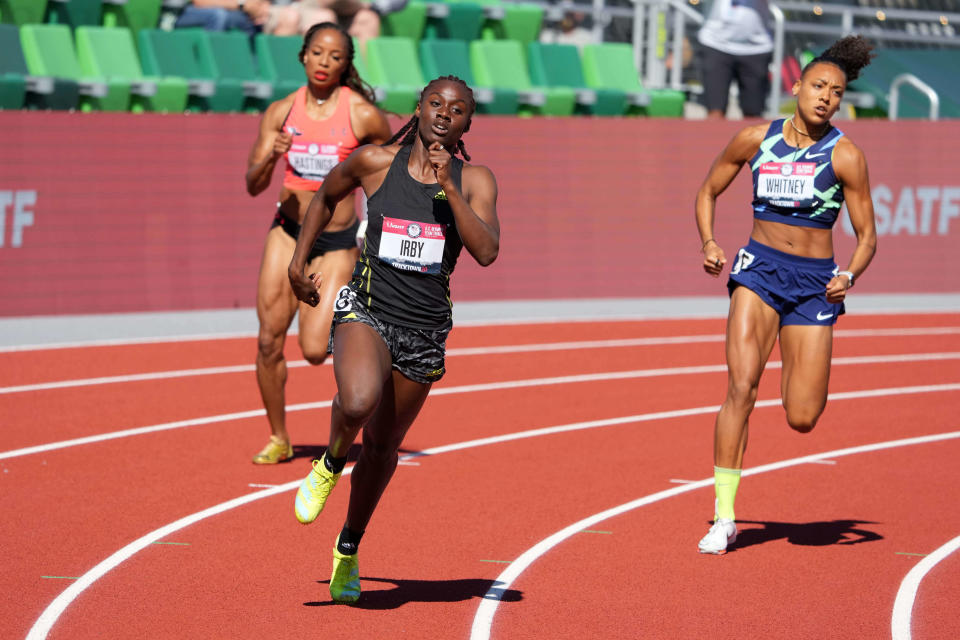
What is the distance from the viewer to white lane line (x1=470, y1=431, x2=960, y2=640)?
569cm

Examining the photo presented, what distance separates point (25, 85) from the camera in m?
14.6

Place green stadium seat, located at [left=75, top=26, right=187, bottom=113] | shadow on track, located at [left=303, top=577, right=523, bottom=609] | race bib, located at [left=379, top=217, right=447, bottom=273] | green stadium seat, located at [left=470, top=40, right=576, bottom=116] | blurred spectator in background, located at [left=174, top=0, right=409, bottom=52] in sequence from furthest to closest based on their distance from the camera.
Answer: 1. green stadium seat, located at [left=470, top=40, right=576, bottom=116]
2. blurred spectator in background, located at [left=174, top=0, right=409, bottom=52]
3. green stadium seat, located at [left=75, top=26, right=187, bottom=113]
4. shadow on track, located at [left=303, top=577, right=523, bottom=609]
5. race bib, located at [left=379, top=217, right=447, bottom=273]

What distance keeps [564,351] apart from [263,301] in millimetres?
5545

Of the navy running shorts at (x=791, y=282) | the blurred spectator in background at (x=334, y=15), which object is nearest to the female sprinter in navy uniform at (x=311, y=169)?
the navy running shorts at (x=791, y=282)

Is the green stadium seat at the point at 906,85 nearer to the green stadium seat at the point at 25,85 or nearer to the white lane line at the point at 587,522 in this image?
the green stadium seat at the point at 25,85

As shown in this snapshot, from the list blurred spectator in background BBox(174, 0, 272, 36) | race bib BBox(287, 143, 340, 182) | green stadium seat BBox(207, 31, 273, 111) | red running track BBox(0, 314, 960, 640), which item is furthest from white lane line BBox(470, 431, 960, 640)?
blurred spectator in background BBox(174, 0, 272, 36)

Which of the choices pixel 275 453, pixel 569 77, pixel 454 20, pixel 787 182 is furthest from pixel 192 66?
pixel 787 182

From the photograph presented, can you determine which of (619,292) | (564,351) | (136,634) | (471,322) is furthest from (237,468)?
(619,292)

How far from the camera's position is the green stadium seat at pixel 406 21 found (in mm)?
18188

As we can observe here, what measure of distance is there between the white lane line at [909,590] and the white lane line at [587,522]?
1.54 metres

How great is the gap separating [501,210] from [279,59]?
9.89ft

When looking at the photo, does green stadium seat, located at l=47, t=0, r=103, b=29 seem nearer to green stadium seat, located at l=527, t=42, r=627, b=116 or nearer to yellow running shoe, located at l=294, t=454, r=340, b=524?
green stadium seat, located at l=527, t=42, r=627, b=116

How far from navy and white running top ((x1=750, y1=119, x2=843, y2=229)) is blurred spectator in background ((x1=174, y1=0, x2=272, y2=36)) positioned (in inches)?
424

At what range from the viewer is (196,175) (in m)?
15.0
